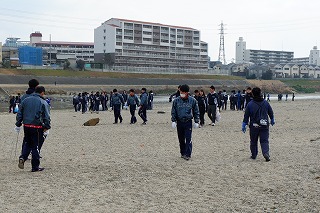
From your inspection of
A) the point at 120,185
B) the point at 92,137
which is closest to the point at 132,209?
the point at 120,185

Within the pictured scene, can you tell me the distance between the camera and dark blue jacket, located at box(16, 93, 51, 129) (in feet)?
31.4

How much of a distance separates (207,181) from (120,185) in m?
1.59

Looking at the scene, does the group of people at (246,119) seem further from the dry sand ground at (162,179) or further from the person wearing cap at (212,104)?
the person wearing cap at (212,104)

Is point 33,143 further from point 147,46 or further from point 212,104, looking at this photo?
point 147,46

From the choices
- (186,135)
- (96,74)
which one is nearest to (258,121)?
(186,135)

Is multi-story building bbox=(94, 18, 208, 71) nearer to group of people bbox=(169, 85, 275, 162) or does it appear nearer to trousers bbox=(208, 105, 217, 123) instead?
trousers bbox=(208, 105, 217, 123)

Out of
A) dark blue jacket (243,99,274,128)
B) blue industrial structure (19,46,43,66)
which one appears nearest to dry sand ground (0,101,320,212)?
dark blue jacket (243,99,274,128)

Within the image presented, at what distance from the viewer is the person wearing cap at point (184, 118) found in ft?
36.9

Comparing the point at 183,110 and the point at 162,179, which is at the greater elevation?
the point at 183,110

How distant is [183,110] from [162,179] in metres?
2.79

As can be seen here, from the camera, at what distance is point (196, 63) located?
123 metres

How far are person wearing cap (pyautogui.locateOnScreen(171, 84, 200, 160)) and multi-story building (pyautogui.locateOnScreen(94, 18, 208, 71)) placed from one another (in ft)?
298

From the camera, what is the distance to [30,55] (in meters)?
91.9

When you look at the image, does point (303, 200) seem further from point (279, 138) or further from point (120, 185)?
point (279, 138)
